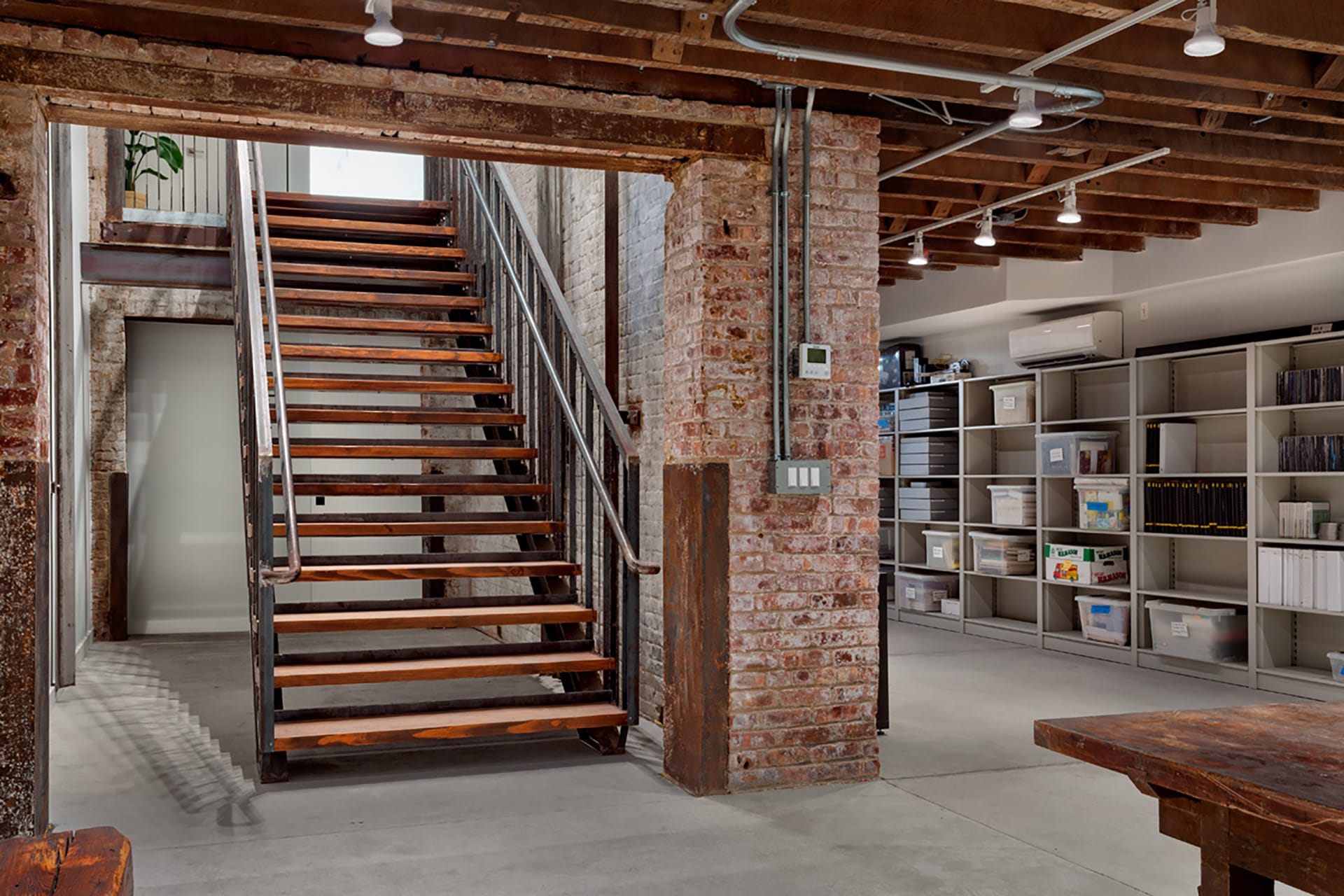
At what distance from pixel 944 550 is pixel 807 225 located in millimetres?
4959

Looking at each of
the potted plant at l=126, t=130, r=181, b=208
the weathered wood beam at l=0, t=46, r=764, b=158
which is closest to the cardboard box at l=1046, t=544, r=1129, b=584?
the weathered wood beam at l=0, t=46, r=764, b=158

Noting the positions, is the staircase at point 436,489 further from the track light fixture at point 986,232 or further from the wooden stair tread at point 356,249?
the track light fixture at point 986,232

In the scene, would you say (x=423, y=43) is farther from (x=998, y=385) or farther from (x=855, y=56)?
(x=998, y=385)

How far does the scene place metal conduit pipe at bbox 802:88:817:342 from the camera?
4098 millimetres

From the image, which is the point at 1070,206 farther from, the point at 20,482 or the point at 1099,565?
the point at 20,482

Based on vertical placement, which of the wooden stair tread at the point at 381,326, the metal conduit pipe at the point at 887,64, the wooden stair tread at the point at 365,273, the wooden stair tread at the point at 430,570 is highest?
the metal conduit pipe at the point at 887,64

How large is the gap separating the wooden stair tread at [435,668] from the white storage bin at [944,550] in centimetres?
427

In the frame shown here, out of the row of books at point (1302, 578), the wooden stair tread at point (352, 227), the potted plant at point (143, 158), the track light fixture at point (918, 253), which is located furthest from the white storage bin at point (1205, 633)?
the potted plant at point (143, 158)

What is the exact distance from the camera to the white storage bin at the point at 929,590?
8766 millimetres

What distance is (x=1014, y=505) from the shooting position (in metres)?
7.90

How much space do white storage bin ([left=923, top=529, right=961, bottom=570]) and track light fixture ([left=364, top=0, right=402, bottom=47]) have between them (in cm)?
632

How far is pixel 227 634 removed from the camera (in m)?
8.23

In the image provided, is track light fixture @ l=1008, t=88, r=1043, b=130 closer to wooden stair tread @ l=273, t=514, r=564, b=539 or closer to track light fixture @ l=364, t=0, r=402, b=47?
track light fixture @ l=364, t=0, r=402, b=47

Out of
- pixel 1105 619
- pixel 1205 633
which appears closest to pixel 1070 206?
pixel 1205 633
